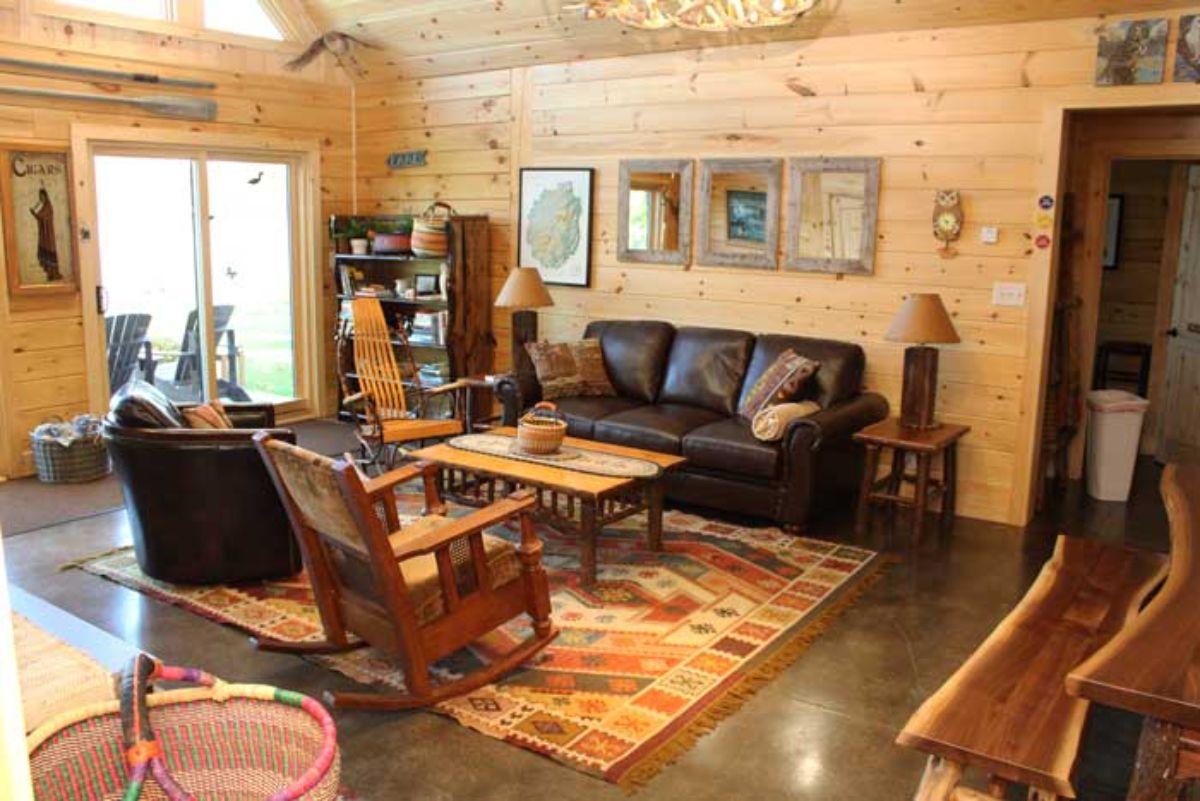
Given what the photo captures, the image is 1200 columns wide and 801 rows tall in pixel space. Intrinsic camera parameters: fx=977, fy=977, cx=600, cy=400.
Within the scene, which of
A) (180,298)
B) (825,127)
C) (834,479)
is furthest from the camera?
(180,298)

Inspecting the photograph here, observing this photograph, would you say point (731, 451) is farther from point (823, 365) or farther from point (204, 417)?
point (204, 417)

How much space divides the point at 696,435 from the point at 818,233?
1.45 meters

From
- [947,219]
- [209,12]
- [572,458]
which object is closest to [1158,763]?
[572,458]

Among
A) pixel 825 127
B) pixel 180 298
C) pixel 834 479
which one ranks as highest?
pixel 825 127

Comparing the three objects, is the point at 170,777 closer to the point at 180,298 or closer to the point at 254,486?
the point at 254,486

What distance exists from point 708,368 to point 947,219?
153 centimetres

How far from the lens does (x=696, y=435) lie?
5.07 meters

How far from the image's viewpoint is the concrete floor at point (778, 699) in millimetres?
2729

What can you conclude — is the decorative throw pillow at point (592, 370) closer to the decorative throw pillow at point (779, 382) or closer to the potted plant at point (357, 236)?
the decorative throw pillow at point (779, 382)

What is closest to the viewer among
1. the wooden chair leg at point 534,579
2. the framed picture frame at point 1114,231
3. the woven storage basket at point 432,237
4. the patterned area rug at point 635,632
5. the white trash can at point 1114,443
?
the patterned area rug at point 635,632

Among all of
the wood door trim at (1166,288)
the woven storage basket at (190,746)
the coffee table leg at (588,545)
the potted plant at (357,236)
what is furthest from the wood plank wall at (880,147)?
the woven storage basket at (190,746)

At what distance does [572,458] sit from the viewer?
4500 millimetres

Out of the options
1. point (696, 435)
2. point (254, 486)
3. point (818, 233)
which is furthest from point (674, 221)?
point (254, 486)

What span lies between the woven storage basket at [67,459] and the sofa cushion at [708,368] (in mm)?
3330
